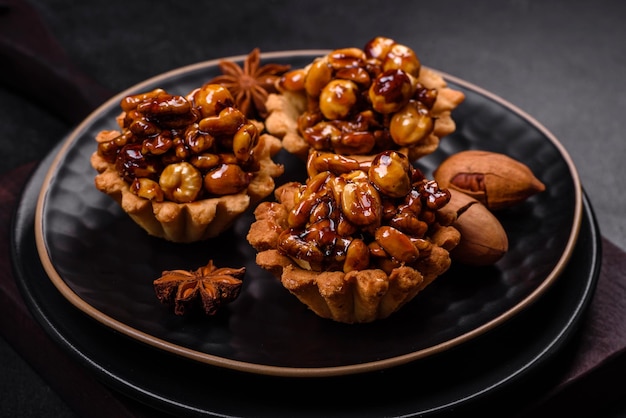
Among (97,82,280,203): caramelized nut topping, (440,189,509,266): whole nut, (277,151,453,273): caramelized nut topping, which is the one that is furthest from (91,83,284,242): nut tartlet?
(440,189,509,266): whole nut

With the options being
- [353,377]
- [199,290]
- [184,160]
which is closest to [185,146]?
[184,160]

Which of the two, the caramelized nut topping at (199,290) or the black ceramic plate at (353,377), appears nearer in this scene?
the black ceramic plate at (353,377)

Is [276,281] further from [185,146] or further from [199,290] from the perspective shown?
[185,146]

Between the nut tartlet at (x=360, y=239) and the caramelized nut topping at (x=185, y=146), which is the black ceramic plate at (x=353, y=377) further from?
the caramelized nut topping at (x=185, y=146)

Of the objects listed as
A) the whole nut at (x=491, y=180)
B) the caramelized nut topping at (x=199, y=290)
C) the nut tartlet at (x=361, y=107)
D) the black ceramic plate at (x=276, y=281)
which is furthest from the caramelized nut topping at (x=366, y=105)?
the caramelized nut topping at (x=199, y=290)

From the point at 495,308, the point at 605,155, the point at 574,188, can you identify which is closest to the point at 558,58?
the point at 605,155
